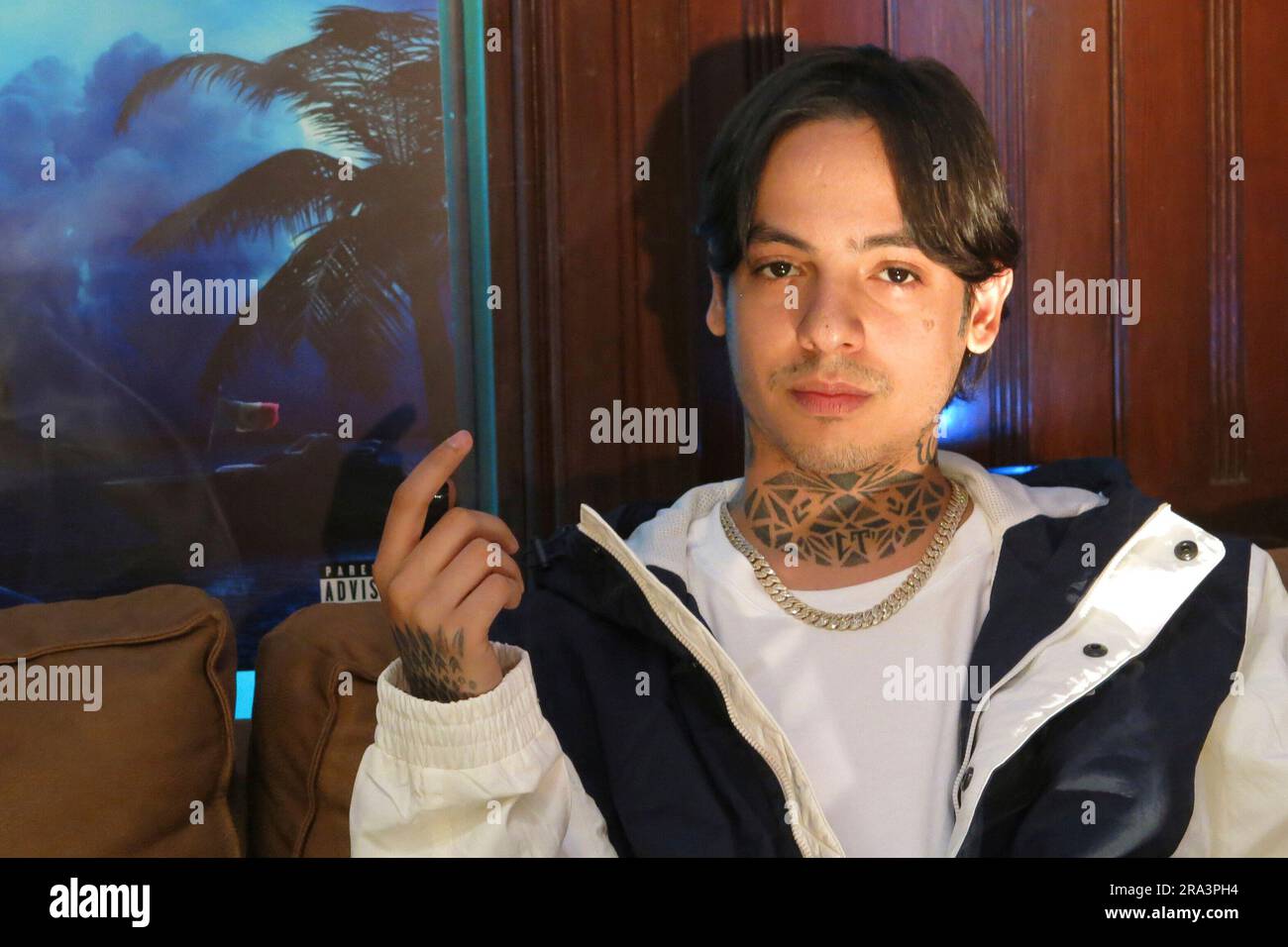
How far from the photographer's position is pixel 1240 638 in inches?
55.4

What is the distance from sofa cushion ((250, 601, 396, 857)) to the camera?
1518mm

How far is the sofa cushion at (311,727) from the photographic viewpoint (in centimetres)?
152

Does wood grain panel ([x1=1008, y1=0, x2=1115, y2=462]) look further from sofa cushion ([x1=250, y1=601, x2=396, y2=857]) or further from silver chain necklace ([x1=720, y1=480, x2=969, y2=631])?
sofa cushion ([x1=250, y1=601, x2=396, y2=857])

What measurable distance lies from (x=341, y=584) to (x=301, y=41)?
797 millimetres

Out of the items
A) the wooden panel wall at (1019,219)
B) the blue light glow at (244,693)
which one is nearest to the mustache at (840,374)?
the wooden panel wall at (1019,219)

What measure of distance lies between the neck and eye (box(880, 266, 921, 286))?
0.20 metres

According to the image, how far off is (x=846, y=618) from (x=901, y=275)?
1.41 ft

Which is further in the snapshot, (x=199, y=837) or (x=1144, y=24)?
(x=1144, y=24)

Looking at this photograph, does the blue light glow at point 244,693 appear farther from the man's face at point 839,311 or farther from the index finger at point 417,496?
the man's face at point 839,311


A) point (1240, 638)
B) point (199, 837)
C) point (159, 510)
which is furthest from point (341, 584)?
point (1240, 638)

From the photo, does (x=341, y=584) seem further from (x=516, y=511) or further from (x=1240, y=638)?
(x=1240, y=638)

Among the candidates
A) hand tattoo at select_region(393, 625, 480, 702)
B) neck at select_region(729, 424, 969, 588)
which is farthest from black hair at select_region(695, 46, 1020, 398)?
hand tattoo at select_region(393, 625, 480, 702)

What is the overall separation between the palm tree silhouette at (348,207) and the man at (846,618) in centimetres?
47

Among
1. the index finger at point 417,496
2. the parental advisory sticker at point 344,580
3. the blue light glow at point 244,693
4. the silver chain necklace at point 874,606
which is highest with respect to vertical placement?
the index finger at point 417,496
